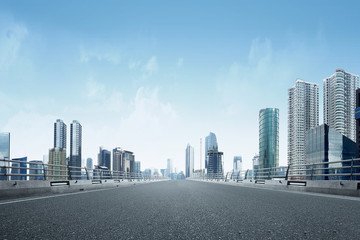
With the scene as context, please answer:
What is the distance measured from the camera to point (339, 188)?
11312 mm

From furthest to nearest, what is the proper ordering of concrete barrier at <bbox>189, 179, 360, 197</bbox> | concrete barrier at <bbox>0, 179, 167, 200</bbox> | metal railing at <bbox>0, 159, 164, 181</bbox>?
concrete barrier at <bbox>189, 179, 360, 197</bbox>
metal railing at <bbox>0, 159, 164, 181</bbox>
concrete barrier at <bbox>0, 179, 167, 200</bbox>

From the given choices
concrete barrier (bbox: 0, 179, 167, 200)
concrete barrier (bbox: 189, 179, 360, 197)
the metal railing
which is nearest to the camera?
concrete barrier (bbox: 0, 179, 167, 200)

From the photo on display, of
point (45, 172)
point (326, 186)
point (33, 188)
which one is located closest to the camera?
point (33, 188)

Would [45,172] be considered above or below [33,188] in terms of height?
above

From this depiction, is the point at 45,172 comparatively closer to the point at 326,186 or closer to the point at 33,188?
the point at 33,188

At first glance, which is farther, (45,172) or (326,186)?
(45,172)

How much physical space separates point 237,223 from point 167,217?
1.15 metres

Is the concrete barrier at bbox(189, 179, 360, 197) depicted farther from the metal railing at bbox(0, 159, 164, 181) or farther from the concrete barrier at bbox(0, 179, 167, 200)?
the metal railing at bbox(0, 159, 164, 181)

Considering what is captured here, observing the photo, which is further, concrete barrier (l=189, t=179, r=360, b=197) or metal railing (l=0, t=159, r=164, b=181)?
concrete barrier (l=189, t=179, r=360, b=197)

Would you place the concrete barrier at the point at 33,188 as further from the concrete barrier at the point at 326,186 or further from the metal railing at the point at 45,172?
the concrete barrier at the point at 326,186

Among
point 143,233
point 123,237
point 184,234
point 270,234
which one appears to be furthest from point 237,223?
point 123,237

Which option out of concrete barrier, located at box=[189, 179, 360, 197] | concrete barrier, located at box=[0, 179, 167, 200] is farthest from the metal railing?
concrete barrier, located at box=[189, 179, 360, 197]

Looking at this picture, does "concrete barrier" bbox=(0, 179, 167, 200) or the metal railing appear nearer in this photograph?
"concrete barrier" bbox=(0, 179, 167, 200)

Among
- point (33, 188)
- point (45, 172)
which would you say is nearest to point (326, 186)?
point (33, 188)
